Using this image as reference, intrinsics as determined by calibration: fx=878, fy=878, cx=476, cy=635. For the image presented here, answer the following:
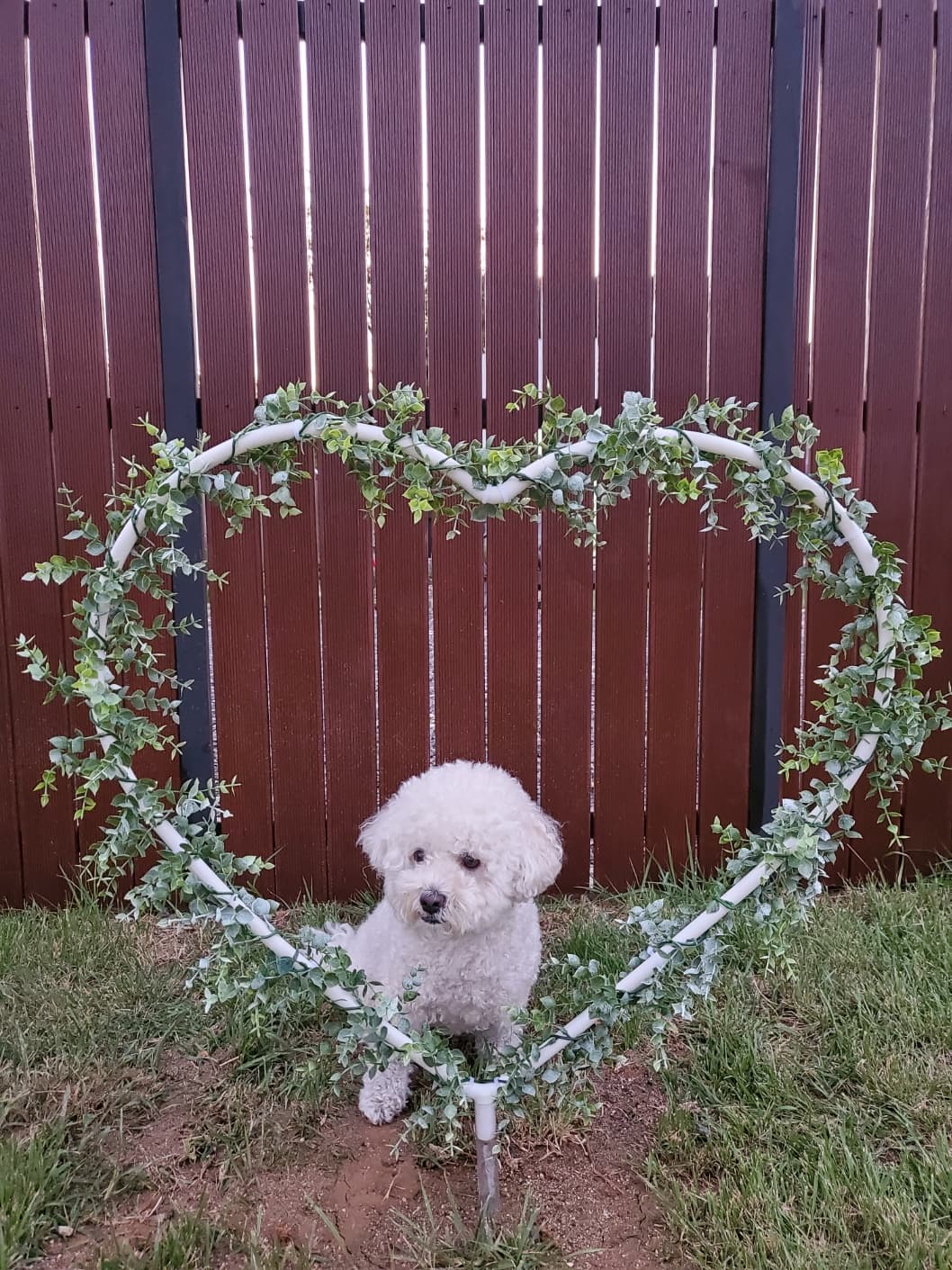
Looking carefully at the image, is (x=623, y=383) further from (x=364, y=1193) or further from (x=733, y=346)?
(x=364, y=1193)

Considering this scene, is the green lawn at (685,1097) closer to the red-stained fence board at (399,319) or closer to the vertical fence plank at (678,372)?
the vertical fence plank at (678,372)

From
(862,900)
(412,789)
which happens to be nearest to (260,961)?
(412,789)

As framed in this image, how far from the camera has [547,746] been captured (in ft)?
9.11

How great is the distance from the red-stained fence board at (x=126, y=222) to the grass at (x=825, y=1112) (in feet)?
6.22

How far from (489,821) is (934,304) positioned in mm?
2159

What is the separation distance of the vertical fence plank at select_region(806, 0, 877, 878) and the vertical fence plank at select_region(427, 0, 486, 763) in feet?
3.38

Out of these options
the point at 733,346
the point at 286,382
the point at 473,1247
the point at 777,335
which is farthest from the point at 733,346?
the point at 473,1247

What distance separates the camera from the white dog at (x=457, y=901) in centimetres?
175

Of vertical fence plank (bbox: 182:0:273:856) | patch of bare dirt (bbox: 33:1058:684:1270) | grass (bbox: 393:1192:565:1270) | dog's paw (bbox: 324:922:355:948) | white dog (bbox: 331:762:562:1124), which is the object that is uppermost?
vertical fence plank (bbox: 182:0:273:856)

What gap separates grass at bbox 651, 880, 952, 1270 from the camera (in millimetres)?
1561

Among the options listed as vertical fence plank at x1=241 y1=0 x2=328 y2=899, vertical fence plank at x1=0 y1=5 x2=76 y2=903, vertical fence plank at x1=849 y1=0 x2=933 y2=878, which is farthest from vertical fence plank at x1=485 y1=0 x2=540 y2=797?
vertical fence plank at x1=0 y1=5 x2=76 y2=903

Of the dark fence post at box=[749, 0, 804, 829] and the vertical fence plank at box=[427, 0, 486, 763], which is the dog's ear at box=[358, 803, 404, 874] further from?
the dark fence post at box=[749, 0, 804, 829]

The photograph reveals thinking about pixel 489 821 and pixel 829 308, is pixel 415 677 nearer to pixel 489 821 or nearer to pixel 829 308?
pixel 489 821

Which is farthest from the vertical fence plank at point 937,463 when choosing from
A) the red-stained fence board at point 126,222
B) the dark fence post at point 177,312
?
the red-stained fence board at point 126,222
